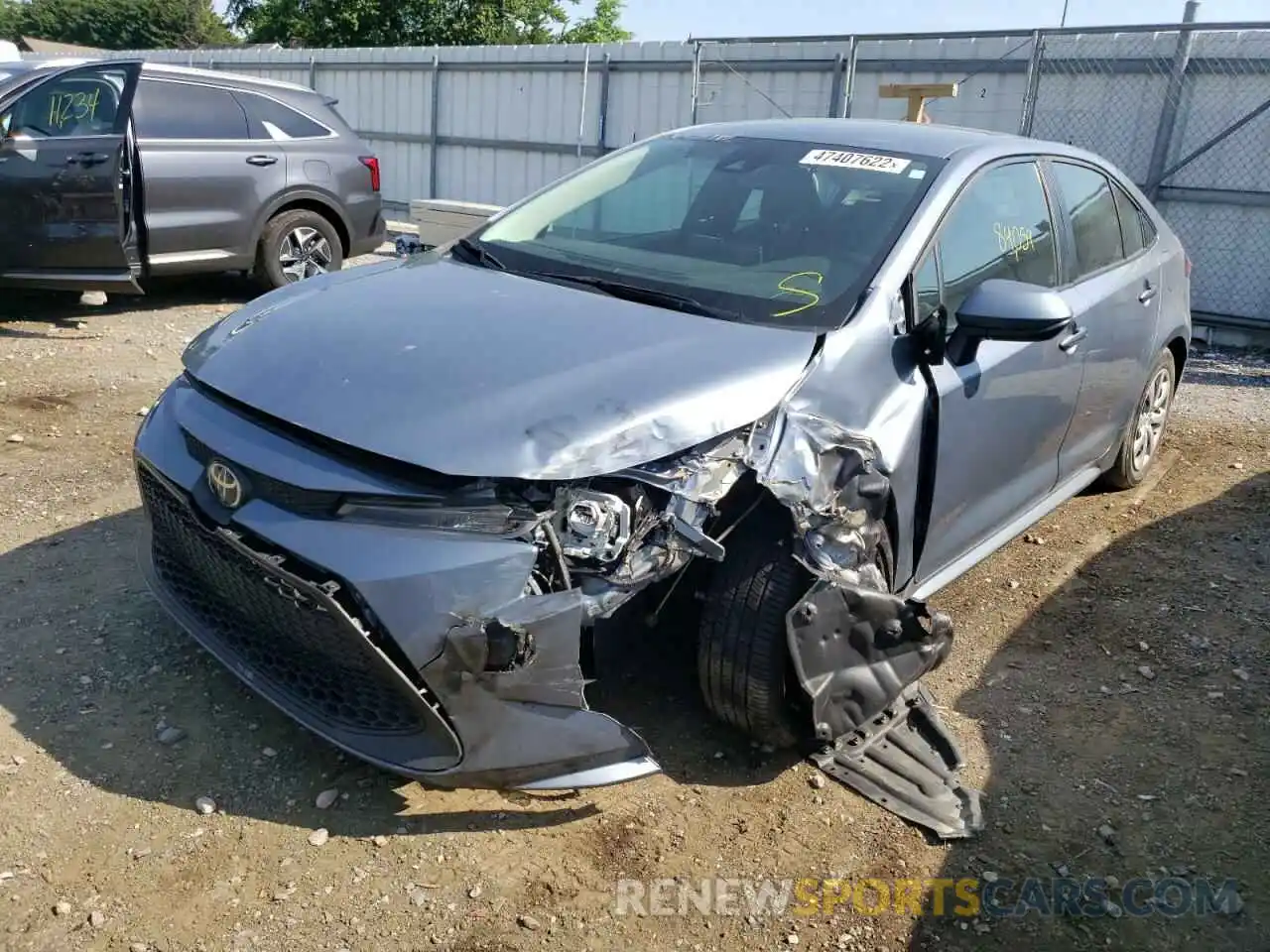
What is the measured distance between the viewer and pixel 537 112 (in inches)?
525

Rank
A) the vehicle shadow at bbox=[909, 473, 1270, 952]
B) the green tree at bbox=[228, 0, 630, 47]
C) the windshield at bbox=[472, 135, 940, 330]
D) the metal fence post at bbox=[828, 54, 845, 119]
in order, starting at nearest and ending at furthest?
the vehicle shadow at bbox=[909, 473, 1270, 952] → the windshield at bbox=[472, 135, 940, 330] → the metal fence post at bbox=[828, 54, 845, 119] → the green tree at bbox=[228, 0, 630, 47]

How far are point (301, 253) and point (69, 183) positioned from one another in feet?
6.10

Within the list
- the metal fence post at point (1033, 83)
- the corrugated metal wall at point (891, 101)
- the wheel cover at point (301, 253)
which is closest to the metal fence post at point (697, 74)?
the corrugated metal wall at point (891, 101)

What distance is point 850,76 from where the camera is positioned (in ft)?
33.9

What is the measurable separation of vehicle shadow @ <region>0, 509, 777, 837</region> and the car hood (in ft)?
2.88

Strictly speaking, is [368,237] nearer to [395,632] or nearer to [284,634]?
[284,634]

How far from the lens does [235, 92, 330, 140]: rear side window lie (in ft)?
26.8

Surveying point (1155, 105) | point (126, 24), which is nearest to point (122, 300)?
point (1155, 105)

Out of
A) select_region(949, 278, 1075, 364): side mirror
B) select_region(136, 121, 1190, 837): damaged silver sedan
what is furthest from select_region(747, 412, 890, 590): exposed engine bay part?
select_region(949, 278, 1075, 364): side mirror

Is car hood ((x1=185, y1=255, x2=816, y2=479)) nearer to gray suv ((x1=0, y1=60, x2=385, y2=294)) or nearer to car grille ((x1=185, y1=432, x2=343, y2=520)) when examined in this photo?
car grille ((x1=185, y1=432, x2=343, y2=520))

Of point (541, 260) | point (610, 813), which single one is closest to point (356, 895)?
point (610, 813)

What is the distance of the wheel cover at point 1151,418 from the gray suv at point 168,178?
6265 millimetres

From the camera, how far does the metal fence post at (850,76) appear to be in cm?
1027

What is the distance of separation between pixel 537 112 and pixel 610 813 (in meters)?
11.9
